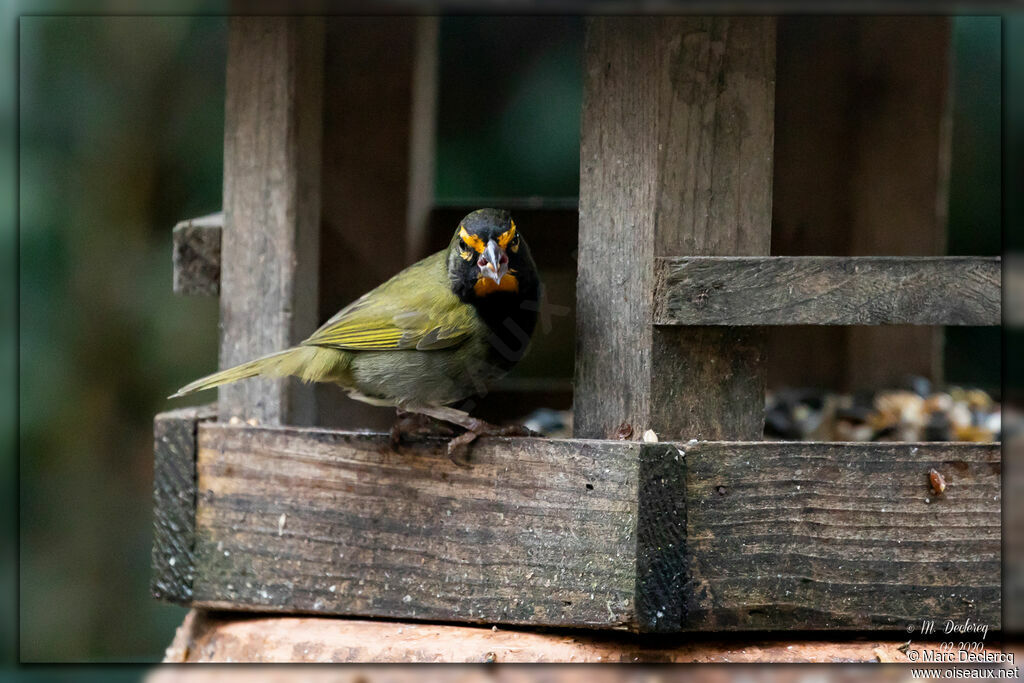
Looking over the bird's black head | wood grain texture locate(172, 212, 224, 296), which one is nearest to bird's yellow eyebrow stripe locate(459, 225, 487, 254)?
the bird's black head

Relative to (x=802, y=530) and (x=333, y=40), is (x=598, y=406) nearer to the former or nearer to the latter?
(x=802, y=530)

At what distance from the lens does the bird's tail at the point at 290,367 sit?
2.62 meters

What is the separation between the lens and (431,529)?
2.53 meters

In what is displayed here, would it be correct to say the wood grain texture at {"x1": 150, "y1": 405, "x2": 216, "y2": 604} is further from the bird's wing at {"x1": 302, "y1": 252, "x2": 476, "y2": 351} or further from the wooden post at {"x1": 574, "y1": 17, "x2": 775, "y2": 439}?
the wooden post at {"x1": 574, "y1": 17, "x2": 775, "y2": 439}

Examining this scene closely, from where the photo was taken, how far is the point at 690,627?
7.50 ft

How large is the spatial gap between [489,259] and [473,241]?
0.08 metres

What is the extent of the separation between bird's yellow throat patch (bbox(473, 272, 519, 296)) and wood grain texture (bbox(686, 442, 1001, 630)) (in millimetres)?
636

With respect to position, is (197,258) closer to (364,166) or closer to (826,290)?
(364,166)

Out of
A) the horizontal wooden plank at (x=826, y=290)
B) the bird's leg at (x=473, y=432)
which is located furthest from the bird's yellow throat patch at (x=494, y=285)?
the horizontal wooden plank at (x=826, y=290)

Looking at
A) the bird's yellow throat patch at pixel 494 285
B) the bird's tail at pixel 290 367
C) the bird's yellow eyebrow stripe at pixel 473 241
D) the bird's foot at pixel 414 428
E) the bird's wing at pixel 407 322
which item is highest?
the bird's yellow eyebrow stripe at pixel 473 241

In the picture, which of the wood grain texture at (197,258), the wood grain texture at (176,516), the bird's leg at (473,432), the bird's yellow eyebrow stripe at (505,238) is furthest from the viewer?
the wood grain texture at (197,258)

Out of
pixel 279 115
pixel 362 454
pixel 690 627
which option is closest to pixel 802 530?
pixel 690 627

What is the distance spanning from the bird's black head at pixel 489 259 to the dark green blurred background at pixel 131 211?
0.97 feet

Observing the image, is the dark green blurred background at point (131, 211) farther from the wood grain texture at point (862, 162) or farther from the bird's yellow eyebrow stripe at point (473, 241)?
the bird's yellow eyebrow stripe at point (473, 241)
